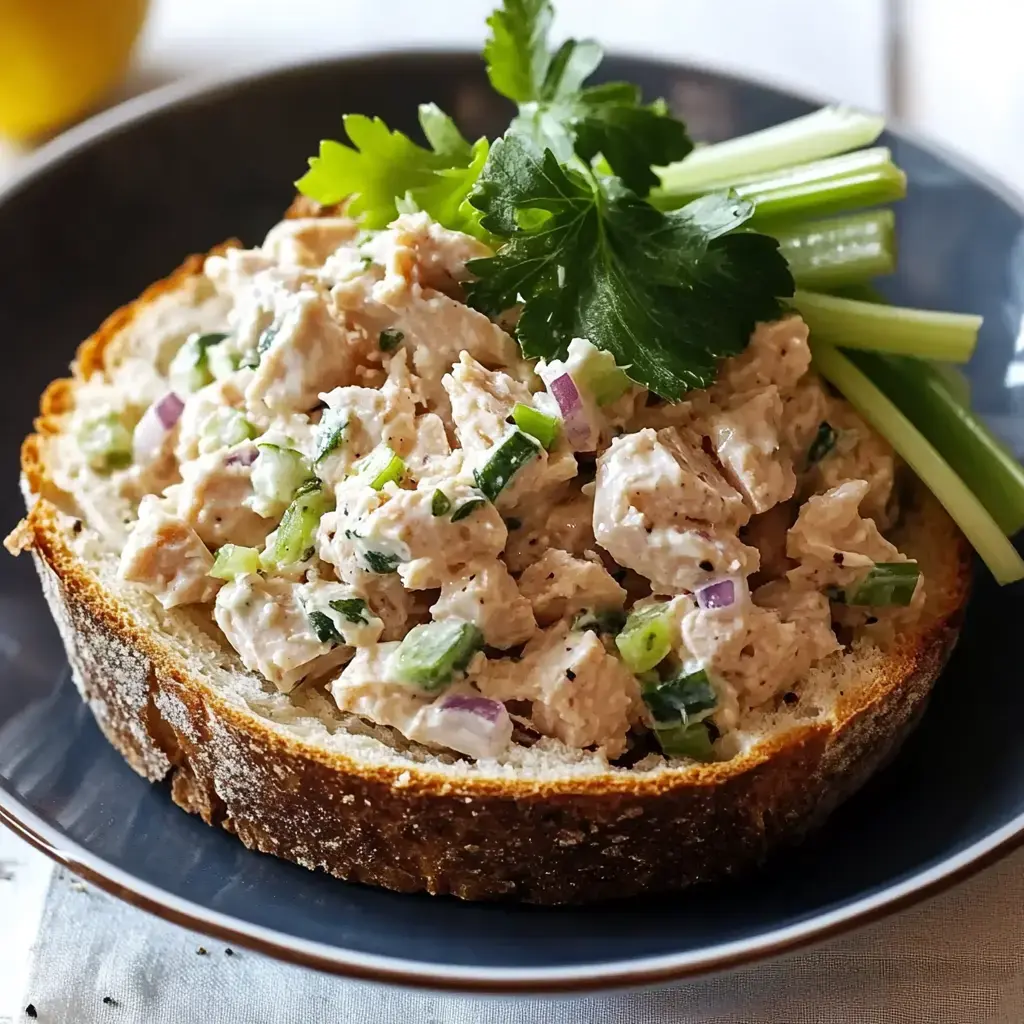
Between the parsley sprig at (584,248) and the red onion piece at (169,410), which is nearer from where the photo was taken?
the parsley sprig at (584,248)

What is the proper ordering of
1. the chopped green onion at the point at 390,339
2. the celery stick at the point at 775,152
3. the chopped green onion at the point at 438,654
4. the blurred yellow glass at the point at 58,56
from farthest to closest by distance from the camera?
1. the blurred yellow glass at the point at 58,56
2. the celery stick at the point at 775,152
3. the chopped green onion at the point at 390,339
4. the chopped green onion at the point at 438,654

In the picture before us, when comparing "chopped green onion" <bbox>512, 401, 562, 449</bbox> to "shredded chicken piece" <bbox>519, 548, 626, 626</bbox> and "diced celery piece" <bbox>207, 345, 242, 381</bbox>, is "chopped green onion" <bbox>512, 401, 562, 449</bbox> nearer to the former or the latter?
"shredded chicken piece" <bbox>519, 548, 626, 626</bbox>

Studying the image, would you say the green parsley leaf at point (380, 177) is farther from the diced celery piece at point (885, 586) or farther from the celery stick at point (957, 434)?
the diced celery piece at point (885, 586)

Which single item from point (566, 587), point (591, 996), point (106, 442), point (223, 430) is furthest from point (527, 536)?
point (106, 442)

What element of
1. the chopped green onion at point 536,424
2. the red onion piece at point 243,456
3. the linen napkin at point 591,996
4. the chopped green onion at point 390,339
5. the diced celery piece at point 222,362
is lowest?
the linen napkin at point 591,996

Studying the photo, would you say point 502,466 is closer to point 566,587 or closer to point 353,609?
point 566,587

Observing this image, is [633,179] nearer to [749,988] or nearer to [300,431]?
[300,431]

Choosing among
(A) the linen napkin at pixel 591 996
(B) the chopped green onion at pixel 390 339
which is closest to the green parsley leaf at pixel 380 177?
(B) the chopped green onion at pixel 390 339

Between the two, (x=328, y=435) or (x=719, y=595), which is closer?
(x=719, y=595)
